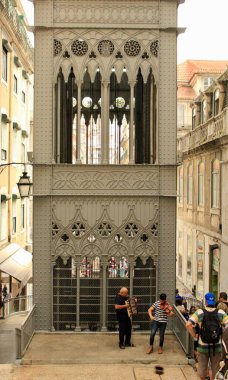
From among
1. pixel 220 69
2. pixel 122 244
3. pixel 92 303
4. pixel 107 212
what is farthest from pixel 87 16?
pixel 220 69

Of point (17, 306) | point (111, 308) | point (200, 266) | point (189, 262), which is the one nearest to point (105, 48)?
point (111, 308)

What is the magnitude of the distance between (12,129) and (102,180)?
1128 cm

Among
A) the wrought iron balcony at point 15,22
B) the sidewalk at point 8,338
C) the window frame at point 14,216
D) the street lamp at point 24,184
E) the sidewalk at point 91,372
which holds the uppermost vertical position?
the wrought iron balcony at point 15,22

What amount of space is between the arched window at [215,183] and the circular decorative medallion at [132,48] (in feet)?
29.3

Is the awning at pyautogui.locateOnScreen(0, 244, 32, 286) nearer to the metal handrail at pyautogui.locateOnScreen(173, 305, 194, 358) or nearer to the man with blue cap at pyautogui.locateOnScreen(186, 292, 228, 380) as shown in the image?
the metal handrail at pyautogui.locateOnScreen(173, 305, 194, 358)

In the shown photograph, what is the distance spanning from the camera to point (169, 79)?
41.6ft

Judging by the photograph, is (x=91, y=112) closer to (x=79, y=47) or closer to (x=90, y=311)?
(x=79, y=47)

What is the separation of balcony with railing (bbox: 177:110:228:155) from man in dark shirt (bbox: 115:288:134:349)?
8750 millimetres

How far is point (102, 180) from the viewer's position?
496 inches

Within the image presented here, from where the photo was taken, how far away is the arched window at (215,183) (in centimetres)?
2066

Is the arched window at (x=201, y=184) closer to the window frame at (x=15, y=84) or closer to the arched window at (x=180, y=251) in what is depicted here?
the arched window at (x=180, y=251)

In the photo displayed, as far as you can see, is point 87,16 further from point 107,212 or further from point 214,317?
point 214,317

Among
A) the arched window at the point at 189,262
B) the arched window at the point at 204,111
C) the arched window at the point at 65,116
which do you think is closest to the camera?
the arched window at the point at 65,116

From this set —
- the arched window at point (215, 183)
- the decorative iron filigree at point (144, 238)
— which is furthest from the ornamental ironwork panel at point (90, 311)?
the arched window at point (215, 183)
